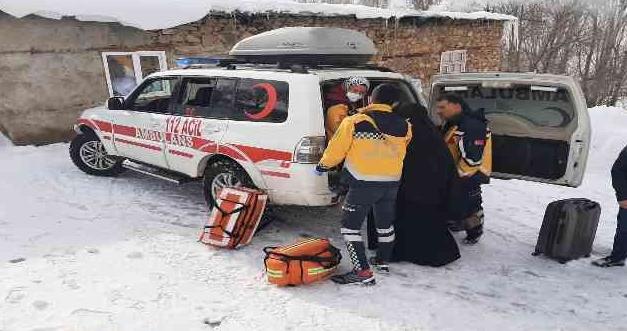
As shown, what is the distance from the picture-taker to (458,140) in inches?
184

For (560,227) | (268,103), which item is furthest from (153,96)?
(560,227)

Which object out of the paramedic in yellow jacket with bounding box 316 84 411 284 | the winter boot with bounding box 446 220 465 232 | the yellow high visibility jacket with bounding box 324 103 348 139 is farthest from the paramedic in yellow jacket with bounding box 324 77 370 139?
the winter boot with bounding box 446 220 465 232

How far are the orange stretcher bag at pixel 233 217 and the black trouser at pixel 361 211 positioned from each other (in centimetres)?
103

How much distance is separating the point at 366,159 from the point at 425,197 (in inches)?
32.1

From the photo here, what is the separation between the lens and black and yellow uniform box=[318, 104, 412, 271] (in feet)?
13.0

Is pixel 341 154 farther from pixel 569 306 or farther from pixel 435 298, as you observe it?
pixel 569 306

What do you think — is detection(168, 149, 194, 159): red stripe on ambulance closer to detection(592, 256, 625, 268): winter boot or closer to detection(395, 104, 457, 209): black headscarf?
detection(395, 104, 457, 209): black headscarf

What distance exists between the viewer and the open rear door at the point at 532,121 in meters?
4.88

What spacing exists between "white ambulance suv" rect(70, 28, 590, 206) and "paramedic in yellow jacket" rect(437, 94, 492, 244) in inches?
19.7

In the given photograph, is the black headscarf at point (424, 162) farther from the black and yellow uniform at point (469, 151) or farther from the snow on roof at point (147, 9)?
the snow on roof at point (147, 9)

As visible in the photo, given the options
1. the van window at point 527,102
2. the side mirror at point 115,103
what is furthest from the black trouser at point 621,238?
the side mirror at point 115,103

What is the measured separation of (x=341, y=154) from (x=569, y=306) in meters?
2.19

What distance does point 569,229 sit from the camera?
458 cm

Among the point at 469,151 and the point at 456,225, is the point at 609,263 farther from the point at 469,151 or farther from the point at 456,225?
the point at 469,151
